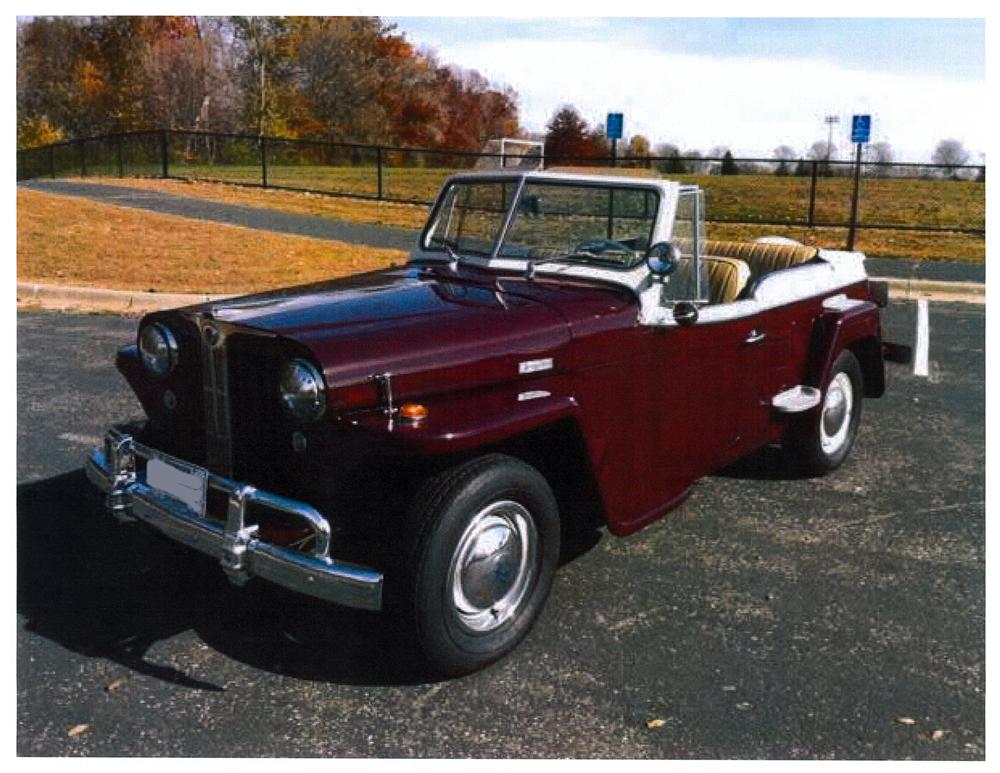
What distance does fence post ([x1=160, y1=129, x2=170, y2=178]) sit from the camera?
2275cm

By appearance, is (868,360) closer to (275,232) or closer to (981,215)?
(275,232)

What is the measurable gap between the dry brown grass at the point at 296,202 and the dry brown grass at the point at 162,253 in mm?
3703

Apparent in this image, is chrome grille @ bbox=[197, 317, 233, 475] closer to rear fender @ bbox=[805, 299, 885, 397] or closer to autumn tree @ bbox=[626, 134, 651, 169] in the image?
rear fender @ bbox=[805, 299, 885, 397]

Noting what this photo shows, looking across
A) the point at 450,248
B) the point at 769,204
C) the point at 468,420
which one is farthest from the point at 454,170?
the point at 468,420

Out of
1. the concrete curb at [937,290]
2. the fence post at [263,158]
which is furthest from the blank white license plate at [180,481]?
the fence post at [263,158]

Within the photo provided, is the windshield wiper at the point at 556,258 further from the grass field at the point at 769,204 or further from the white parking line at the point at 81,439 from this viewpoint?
the grass field at the point at 769,204

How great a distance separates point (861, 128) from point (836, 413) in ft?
35.1

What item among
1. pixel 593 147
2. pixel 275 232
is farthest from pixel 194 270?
pixel 593 147

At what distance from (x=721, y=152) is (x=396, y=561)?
17.4 metres

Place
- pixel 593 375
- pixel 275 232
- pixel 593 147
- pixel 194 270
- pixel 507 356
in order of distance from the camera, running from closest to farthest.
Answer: pixel 507 356
pixel 593 375
pixel 194 270
pixel 275 232
pixel 593 147

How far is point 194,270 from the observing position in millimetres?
11492

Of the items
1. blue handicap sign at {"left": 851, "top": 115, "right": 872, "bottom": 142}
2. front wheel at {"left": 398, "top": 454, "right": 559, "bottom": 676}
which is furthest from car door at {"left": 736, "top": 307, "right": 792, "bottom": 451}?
blue handicap sign at {"left": 851, "top": 115, "right": 872, "bottom": 142}

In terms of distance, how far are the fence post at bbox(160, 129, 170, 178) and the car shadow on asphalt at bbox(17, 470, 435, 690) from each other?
2020 centimetres

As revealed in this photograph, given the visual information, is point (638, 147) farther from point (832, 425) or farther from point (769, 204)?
point (832, 425)
